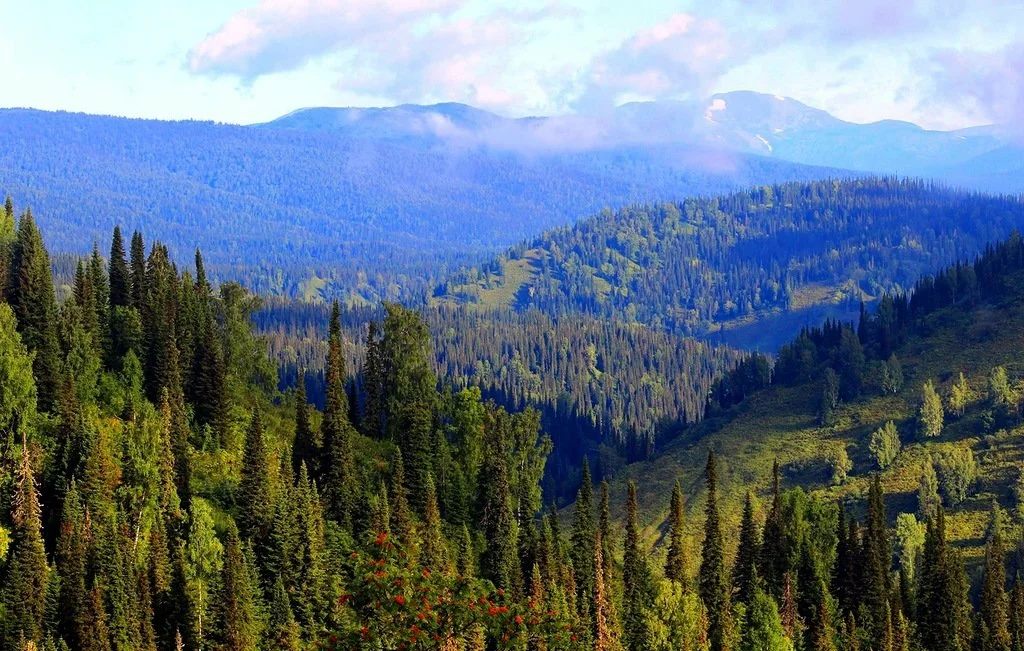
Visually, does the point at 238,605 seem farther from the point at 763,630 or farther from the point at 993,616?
the point at 993,616

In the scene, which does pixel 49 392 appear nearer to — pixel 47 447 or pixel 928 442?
pixel 47 447

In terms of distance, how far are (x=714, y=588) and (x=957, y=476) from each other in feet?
249

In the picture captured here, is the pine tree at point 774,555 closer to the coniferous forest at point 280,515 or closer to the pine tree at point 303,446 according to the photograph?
the coniferous forest at point 280,515

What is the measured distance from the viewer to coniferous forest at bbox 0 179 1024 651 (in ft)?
280

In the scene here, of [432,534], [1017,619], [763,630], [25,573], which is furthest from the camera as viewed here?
[1017,619]

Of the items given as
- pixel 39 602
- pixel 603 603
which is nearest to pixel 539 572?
pixel 603 603

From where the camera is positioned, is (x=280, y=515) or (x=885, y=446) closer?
(x=280, y=515)

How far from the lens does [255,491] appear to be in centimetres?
9575

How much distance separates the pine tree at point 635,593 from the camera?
333 ft

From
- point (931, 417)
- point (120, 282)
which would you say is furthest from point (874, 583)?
point (931, 417)

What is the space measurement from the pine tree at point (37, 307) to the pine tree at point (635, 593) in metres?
49.0

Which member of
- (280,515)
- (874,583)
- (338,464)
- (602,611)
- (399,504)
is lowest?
(874,583)

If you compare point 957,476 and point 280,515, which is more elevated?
point 280,515

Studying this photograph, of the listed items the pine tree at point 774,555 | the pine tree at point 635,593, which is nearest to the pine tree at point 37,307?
the pine tree at point 635,593
